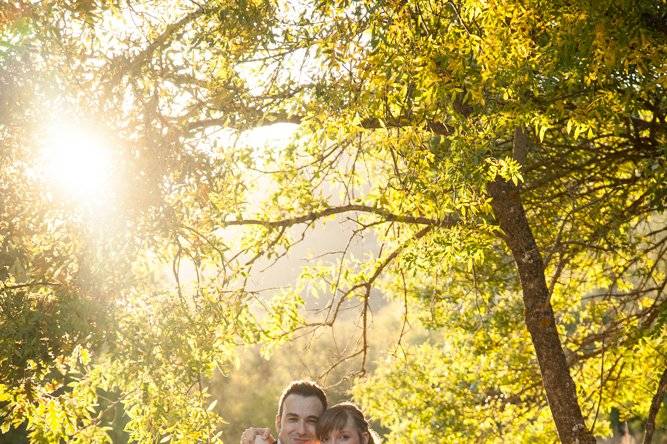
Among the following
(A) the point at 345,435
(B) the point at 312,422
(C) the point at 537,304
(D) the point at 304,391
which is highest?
(C) the point at 537,304

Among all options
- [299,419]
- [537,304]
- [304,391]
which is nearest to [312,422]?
[299,419]

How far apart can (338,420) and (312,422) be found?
1.03 feet

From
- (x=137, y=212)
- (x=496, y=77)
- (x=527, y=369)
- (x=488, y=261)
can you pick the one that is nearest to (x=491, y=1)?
(x=496, y=77)

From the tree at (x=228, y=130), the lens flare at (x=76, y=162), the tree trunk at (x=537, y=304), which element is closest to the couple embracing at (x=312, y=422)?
the tree at (x=228, y=130)

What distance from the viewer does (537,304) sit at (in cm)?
821

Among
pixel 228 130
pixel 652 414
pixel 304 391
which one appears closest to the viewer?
pixel 304 391

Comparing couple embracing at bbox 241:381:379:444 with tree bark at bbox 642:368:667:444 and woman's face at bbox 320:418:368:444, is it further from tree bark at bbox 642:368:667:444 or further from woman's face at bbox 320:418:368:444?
tree bark at bbox 642:368:667:444

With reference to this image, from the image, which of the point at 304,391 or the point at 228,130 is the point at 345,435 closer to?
the point at 304,391

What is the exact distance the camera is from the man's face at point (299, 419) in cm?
541

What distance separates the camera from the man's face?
5410 millimetres

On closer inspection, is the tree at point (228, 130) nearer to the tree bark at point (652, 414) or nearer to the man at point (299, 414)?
the tree bark at point (652, 414)

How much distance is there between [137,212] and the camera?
5.67 m

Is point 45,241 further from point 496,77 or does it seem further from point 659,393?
point 659,393

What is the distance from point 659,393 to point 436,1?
4.73 meters
